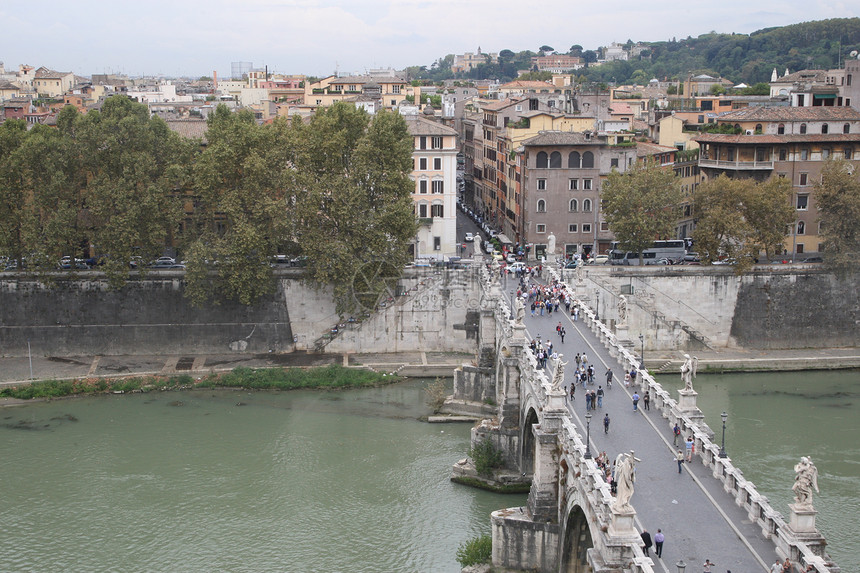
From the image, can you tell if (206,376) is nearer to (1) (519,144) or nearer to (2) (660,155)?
(1) (519,144)

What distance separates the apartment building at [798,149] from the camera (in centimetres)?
4878

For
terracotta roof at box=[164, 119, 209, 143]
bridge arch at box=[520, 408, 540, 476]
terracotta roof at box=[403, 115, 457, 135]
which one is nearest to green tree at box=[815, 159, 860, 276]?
terracotta roof at box=[403, 115, 457, 135]

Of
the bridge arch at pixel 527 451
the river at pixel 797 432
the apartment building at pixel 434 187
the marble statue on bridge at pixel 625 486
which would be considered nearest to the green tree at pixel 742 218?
the river at pixel 797 432

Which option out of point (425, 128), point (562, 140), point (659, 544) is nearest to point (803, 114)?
point (562, 140)

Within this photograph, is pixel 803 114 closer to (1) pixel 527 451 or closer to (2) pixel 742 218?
(2) pixel 742 218

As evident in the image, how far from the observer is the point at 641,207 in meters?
45.5

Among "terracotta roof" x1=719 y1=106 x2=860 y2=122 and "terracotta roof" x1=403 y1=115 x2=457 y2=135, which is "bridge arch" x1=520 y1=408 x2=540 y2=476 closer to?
"terracotta roof" x1=403 y1=115 x2=457 y2=135

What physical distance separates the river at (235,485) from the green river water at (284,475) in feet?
0.22

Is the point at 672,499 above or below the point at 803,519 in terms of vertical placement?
below

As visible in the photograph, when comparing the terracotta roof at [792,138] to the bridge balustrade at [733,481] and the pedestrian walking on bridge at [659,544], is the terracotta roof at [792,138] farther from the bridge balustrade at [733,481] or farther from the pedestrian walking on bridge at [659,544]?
the pedestrian walking on bridge at [659,544]

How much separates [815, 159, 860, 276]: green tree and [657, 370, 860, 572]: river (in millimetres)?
5446

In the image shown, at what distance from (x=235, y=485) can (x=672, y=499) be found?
15459 mm

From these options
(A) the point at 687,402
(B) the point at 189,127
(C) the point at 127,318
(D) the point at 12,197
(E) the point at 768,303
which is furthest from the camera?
(B) the point at 189,127

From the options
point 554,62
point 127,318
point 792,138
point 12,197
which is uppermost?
point 554,62
